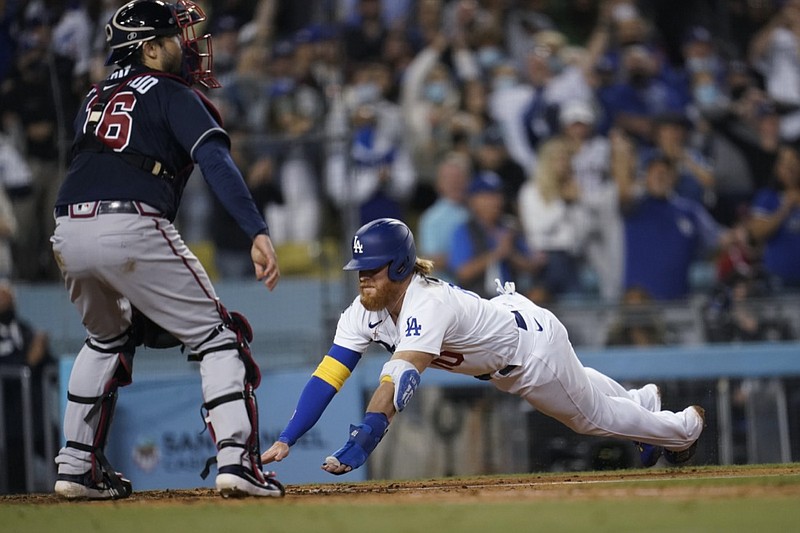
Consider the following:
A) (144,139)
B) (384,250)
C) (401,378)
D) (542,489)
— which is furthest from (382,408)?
(144,139)

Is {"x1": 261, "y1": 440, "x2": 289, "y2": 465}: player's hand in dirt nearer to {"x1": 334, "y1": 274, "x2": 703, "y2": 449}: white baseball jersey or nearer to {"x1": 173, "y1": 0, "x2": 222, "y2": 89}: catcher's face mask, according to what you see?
{"x1": 334, "y1": 274, "x2": 703, "y2": 449}: white baseball jersey

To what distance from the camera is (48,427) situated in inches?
359

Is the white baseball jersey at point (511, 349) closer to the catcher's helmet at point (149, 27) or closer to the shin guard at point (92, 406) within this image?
the shin guard at point (92, 406)

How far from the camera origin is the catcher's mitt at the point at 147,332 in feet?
17.4

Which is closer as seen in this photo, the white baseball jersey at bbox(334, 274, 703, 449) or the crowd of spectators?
the white baseball jersey at bbox(334, 274, 703, 449)

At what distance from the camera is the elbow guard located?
5.02 m

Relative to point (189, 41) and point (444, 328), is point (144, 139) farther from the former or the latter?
point (444, 328)

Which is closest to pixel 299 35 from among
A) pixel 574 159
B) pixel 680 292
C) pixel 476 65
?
pixel 476 65

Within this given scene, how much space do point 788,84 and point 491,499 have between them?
27.4 ft

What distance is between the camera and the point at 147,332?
5.32 m

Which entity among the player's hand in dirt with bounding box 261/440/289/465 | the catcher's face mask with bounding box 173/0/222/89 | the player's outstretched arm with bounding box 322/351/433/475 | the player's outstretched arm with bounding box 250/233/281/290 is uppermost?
the catcher's face mask with bounding box 173/0/222/89

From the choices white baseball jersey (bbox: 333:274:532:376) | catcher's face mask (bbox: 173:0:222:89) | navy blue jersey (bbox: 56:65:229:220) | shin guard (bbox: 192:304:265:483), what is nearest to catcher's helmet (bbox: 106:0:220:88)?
catcher's face mask (bbox: 173:0:222:89)

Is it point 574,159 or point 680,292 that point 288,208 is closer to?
point 574,159

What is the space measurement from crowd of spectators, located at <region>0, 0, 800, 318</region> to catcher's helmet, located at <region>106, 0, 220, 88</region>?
393cm
